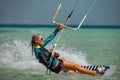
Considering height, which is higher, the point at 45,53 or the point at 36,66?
the point at 45,53

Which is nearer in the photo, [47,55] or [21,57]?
[47,55]

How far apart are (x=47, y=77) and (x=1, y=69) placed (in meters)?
0.65

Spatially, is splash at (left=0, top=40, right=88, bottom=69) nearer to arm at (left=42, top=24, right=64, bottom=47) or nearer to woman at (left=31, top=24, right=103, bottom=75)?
woman at (left=31, top=24, right=103, bottom=75)

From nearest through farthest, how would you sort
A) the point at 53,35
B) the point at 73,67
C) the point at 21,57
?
the point at 53,35, the point at 73,67, the point at 21,57

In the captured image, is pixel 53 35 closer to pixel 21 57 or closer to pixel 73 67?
pixel 73 67

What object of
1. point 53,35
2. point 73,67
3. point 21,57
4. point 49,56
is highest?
point 53,35

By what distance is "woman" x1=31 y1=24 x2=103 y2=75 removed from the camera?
3514 mm

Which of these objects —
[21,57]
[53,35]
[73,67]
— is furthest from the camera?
[21,57]

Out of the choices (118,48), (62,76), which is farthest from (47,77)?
(118,48)

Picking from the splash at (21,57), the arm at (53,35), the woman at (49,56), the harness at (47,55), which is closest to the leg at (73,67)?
the woman at (49,56)

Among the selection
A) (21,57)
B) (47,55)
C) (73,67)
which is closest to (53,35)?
(47,55)

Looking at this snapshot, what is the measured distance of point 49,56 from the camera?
3.52 metres

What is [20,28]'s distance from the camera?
8.44 m

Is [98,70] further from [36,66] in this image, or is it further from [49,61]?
[36,66]
